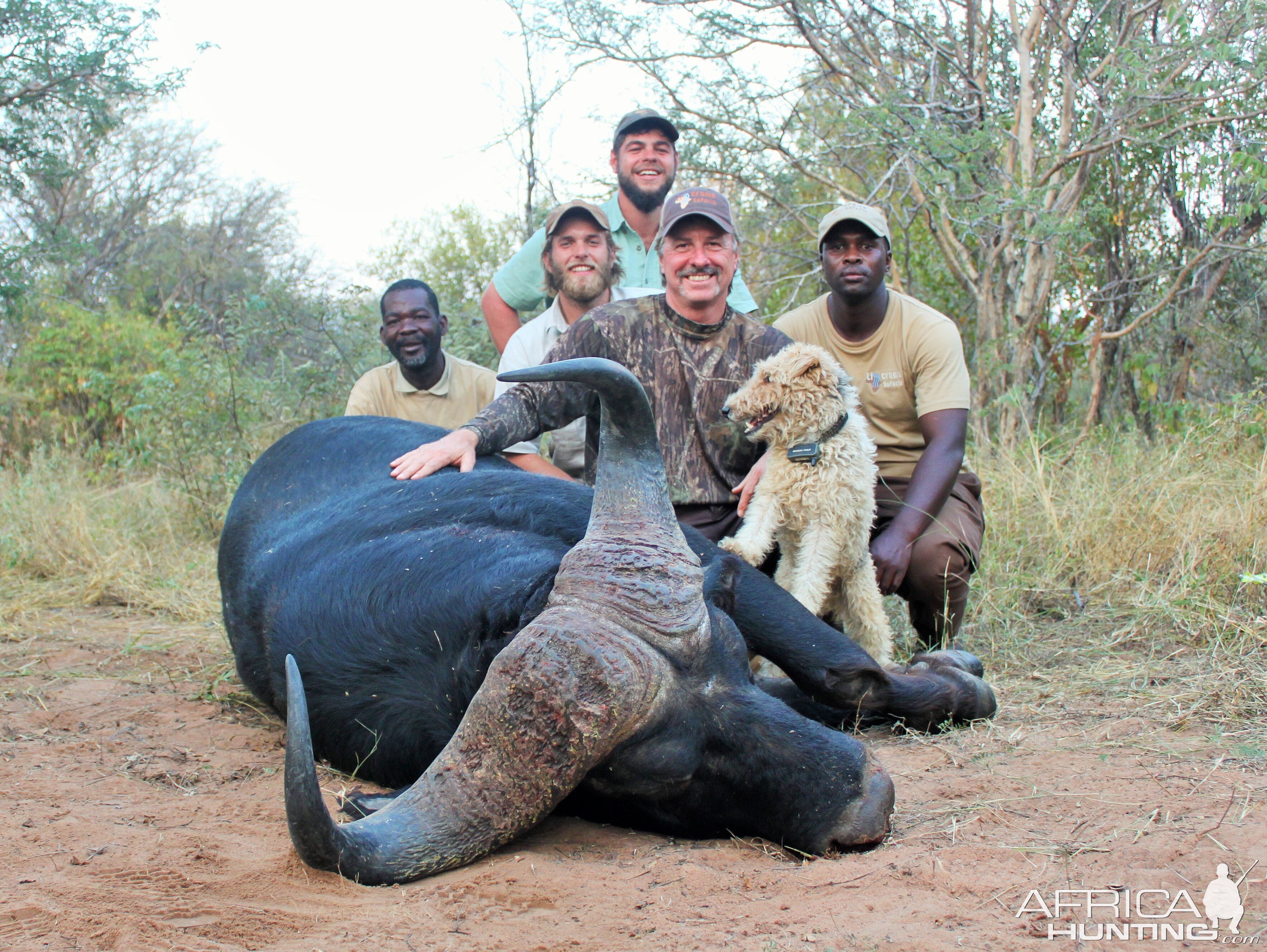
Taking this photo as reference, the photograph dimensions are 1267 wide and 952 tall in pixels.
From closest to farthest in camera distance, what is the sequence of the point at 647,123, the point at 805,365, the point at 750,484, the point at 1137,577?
the point at 805,365
the point at 750,484
the point at 1137,577
the point at 647,123

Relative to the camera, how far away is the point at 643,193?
238 inches

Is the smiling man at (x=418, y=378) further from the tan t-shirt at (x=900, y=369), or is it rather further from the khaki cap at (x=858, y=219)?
the khaki cap at (x=858, y=219)

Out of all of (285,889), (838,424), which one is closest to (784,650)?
(838,424)

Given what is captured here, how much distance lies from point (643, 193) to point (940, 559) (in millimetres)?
2738

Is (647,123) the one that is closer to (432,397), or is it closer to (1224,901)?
(432,397)

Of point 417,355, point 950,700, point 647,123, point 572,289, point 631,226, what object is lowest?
point 950,700

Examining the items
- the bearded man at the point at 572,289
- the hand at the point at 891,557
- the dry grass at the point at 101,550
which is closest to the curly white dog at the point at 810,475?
the hand at the point at 891,557

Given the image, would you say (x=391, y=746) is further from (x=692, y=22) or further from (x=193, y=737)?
(x=692, y=22)

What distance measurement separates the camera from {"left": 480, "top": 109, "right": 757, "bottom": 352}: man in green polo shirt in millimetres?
6000

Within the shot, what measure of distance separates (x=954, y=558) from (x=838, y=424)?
91 cm

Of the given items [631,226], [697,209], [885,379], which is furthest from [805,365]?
[631,226]

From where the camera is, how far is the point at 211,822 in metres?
2.83

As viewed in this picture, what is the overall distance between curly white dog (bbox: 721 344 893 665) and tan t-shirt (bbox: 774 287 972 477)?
0.74 metres
